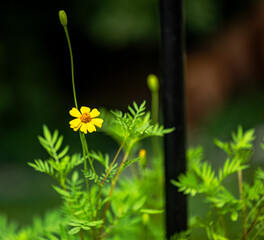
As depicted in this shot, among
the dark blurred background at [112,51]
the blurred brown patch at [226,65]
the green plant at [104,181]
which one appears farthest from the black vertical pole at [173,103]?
the blurred brown patch at [226,65]

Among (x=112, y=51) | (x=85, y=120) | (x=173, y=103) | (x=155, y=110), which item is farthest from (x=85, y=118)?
(x=112, y=51)

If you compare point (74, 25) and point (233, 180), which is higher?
point (74, 25)

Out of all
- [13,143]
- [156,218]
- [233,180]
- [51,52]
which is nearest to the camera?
[156,218]

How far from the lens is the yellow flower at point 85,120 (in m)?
0.43

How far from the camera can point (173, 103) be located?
0.56 meters

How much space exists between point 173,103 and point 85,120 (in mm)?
152

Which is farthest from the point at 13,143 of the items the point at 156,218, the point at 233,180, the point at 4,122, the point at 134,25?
the point at 156,218

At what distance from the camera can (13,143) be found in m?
4.03

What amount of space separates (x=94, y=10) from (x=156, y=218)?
3.49 m

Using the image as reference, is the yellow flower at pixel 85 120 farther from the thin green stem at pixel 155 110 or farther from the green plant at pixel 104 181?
the thin green stem at pixel 155 110

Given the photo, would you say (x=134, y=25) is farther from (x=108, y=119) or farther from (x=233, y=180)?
(x=108, y=119)

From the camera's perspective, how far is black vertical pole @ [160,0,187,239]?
1.80ft

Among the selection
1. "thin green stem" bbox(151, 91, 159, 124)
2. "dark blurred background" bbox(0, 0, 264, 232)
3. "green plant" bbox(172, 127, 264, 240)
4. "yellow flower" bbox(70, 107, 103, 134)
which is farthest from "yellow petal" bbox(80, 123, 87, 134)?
"dark blurred background" bbox(0, 0, 264, 232)

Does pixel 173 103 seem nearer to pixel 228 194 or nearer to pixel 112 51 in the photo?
pixel 228 194
